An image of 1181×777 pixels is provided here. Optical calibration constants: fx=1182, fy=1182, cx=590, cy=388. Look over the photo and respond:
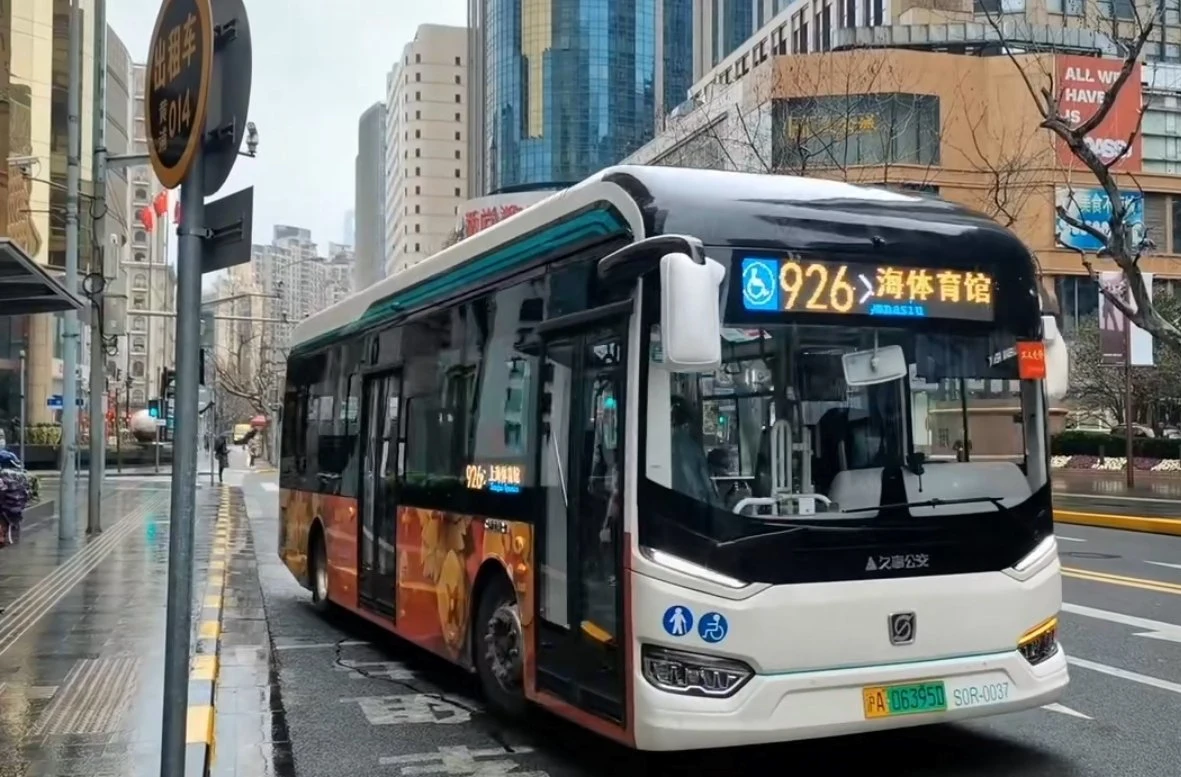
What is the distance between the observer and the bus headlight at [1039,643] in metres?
5.94

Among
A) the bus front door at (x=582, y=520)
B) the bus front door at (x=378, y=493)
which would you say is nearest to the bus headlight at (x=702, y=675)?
the bus front door at (x=582, y=520)

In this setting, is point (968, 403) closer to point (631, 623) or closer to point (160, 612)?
point (631, 623)

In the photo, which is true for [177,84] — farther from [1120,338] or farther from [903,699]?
[1120,338]

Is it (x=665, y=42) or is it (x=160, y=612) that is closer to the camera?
(x=160, y=612)

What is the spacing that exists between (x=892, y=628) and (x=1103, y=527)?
55.2ft

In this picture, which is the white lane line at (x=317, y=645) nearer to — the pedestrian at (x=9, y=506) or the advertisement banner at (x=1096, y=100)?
the pedestrian at (x=9, y=506)

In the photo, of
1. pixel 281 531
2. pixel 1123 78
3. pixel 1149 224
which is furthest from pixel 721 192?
pixel 1149 224

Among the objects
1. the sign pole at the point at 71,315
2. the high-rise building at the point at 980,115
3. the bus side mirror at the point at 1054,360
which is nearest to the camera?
the bus side mirror at the point at 1054,360

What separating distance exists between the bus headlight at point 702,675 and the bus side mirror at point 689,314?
1.31 metres

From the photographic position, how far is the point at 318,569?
12.0 metres

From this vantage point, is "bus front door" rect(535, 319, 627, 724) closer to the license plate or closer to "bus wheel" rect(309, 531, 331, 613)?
the license plate

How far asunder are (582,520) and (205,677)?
147 inches

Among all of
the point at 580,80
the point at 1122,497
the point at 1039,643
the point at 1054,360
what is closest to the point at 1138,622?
the point at 1054,360

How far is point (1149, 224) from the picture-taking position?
56.2 metres
